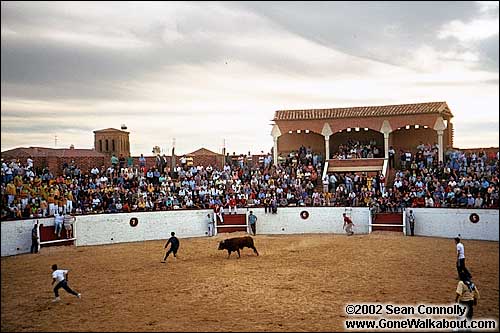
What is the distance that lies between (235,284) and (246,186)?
14327mm

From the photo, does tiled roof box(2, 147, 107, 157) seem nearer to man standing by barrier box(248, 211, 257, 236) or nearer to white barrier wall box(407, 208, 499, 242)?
man standing by barrier box(248, 211, 257, 236)

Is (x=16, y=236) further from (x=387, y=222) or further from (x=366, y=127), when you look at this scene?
(x=366, y=127)

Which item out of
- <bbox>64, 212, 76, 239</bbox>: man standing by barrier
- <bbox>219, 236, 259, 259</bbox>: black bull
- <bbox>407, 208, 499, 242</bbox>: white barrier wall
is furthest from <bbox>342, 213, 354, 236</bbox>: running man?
<bbox>64, 212, 76, 239</bbox>: man standing by barrier

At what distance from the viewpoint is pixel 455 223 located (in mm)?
23156

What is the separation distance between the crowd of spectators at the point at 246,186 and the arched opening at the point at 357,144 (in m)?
1.76

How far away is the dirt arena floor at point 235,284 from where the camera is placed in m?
11.4

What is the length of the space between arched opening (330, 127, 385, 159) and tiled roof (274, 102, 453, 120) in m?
1.11

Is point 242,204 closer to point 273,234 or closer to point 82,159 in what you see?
point 273,234

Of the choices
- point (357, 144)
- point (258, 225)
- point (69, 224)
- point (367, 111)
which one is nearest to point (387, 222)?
point (258, 225)

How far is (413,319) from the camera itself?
1064 centimetres

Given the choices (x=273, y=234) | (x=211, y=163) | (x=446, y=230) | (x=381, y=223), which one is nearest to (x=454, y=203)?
(x=446, y=230)

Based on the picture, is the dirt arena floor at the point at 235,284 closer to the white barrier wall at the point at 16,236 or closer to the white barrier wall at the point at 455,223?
the white barrier wall at the point at 16,236

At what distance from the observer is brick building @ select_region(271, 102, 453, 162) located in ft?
103

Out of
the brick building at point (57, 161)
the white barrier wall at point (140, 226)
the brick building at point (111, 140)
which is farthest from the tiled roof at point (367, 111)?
Result: the brick building at point (111, 140)
